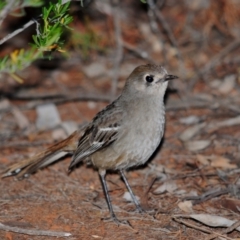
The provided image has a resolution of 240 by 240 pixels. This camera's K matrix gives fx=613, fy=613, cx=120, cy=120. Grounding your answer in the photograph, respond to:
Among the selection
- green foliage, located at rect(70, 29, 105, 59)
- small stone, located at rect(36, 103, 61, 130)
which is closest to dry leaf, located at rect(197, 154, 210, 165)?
small stone, located at rect(36, 103, 61, 130)

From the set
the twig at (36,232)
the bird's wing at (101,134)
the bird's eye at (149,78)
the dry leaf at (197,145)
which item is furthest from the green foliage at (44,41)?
the dry leaf at (197,145)

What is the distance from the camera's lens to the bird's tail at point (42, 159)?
722 centimetres

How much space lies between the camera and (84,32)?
33.7 feet

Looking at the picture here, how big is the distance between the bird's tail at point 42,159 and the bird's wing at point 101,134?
8.6 inches

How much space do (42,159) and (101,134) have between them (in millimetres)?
829

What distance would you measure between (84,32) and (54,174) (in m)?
3.53

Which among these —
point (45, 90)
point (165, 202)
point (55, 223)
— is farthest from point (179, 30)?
point (55, 223)

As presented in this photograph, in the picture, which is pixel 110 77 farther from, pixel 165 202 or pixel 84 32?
pixel 165 202

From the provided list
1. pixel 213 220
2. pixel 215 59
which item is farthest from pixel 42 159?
pixel 215 59

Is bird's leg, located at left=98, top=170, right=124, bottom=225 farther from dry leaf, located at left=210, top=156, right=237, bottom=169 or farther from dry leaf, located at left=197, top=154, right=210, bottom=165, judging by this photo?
dry leaf, located at left=210, top=156, right=237, bottom=169

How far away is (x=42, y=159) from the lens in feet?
23.9

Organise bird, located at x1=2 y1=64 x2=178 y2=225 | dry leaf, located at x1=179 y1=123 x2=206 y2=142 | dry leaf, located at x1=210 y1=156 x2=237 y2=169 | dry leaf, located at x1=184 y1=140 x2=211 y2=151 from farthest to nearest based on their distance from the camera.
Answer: dry leaf, located at x1=179 y1=123 x2=206 y2=142 → dry leaf, located at x1=184 y1=140 x2=211 y2=151 → dry leaf, located at x1=210 y1=156 x2=237 y2=169 → bird, located at x1=2 y1=64 x2=178 y2=225

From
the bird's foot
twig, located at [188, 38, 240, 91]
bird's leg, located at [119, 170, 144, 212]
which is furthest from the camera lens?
twig, located at [188, 38, 240, 91]

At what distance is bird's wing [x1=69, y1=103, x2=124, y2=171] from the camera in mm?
6941
